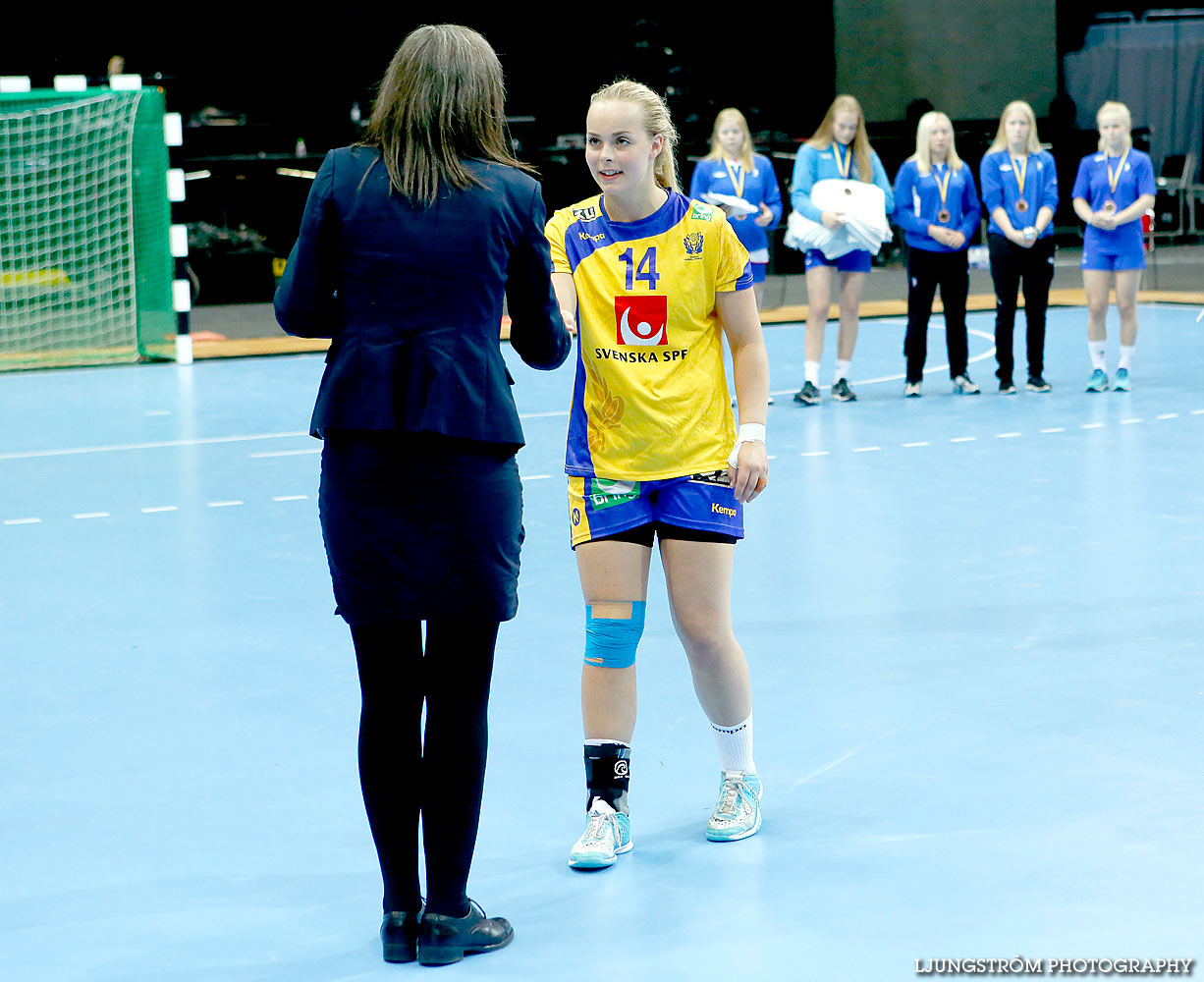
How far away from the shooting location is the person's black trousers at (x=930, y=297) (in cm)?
964

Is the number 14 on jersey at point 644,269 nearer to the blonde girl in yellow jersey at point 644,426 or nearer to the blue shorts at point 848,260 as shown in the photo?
the blonde girl in yellow jersey at point 644,426

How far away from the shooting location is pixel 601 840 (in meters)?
3.18

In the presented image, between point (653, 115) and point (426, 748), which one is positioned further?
point (653, 115)

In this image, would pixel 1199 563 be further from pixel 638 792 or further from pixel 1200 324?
pixel 1200 324

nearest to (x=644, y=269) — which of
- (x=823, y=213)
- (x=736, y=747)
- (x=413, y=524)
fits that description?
(x=413, y=524)

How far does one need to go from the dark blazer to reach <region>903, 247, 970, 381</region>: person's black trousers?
7.34m

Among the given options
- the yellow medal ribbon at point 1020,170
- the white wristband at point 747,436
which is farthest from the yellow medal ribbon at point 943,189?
the white wristband at point 747,436

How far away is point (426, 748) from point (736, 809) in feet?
2.74

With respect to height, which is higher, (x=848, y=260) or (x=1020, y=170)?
(x=1020, y=170)

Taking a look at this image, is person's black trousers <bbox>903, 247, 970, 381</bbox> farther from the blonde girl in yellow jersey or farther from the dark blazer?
the dark blazer

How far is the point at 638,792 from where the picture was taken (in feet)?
11.8

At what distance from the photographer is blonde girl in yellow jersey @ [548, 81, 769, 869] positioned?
321cm

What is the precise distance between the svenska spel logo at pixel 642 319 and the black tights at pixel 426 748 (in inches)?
30.5

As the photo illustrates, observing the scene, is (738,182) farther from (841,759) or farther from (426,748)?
(426,748)
